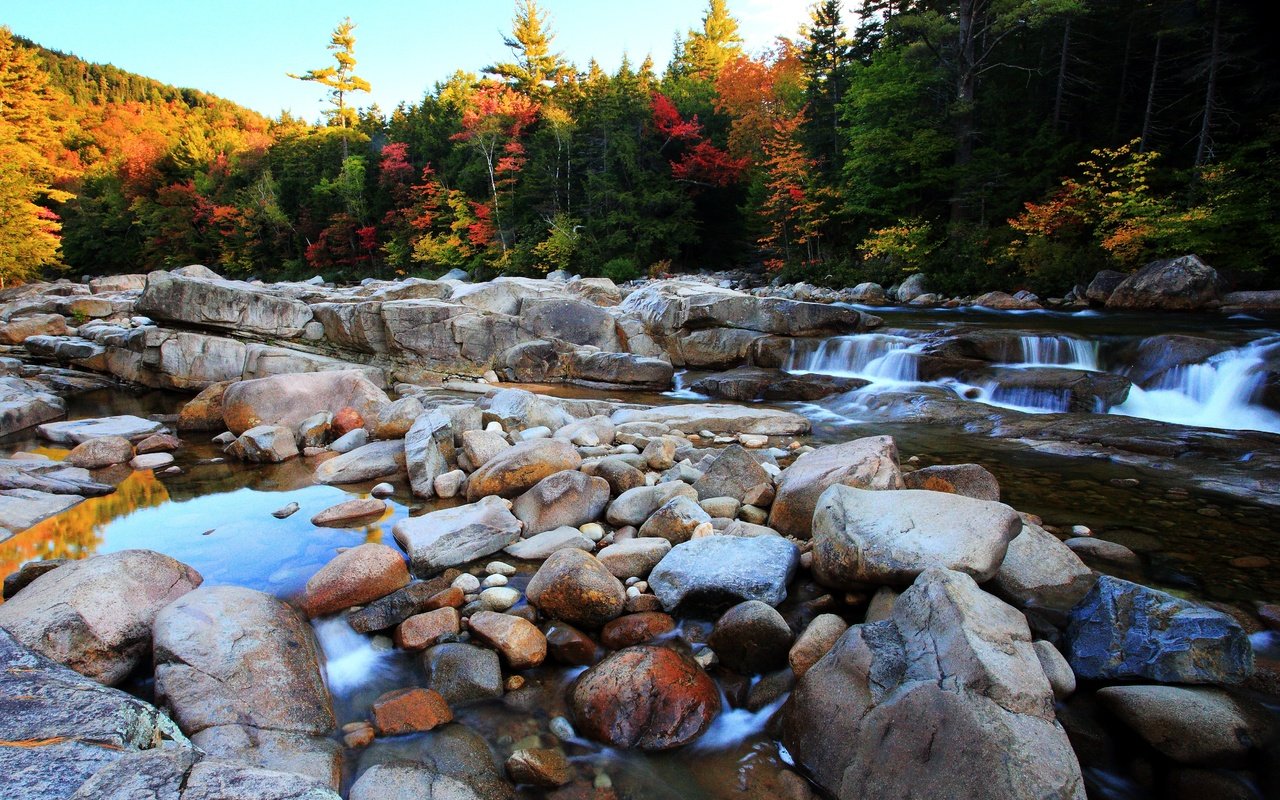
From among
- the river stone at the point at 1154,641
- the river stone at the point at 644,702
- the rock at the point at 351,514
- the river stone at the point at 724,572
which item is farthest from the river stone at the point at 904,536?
the rock at the point at 351,514

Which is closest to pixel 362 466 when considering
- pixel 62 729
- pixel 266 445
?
→ pixel 266 445

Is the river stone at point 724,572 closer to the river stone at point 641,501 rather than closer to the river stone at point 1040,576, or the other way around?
the river stone at point 641,501

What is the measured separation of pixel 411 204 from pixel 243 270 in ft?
47.5

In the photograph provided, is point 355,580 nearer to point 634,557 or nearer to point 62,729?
point 634,557

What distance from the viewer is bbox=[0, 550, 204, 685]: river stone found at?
110 inches

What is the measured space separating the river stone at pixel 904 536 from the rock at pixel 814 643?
1.03 ft

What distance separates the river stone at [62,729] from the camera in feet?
5.29

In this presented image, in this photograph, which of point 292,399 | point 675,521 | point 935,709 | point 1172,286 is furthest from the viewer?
point 1172,286

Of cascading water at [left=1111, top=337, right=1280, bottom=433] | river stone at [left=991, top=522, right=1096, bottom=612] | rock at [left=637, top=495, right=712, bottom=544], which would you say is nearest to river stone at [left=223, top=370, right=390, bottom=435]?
rock at [left=637, top=495, right=712, bottom=544]

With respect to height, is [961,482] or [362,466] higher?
[961,482]

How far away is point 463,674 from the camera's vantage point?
3.01 metres

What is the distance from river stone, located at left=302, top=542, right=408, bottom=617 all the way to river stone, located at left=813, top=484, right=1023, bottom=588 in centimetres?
255

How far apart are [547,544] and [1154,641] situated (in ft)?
10.9

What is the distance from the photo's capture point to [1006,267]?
17781mm
